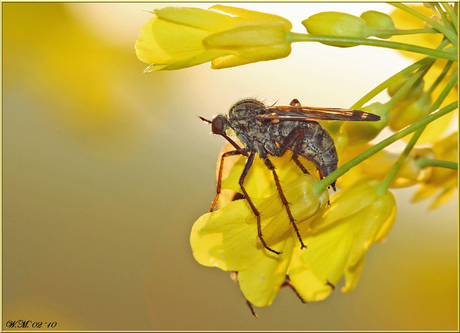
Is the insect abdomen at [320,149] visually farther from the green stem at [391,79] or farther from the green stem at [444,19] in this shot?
the green stem at [444,19]

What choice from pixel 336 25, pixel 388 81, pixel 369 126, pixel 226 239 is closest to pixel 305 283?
pixel 226 239

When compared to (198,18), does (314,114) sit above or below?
below

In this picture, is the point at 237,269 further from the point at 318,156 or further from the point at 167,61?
the point at 167,61

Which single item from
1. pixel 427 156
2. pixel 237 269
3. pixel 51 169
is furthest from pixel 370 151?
pixel 51 169

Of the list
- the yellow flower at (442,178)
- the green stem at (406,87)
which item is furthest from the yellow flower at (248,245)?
→ the yellow flower at (442,178)

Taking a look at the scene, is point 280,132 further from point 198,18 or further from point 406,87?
point 198,18
